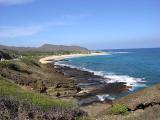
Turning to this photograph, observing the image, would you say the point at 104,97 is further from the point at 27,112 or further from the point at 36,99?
the point at 27,112

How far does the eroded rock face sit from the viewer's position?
1015 centimetres

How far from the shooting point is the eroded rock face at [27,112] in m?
10.1

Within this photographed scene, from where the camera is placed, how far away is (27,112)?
10867mm

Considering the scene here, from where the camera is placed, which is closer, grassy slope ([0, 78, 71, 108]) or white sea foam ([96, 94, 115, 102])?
grassy slope ([0, 78, 71, 108])

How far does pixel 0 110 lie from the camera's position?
33.4 ft

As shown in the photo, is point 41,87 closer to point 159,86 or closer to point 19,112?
point 159,86

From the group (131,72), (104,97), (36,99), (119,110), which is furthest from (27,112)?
(131,72)

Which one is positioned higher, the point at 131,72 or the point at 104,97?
the point at 104,97

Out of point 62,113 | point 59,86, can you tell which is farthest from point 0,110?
point 59,86

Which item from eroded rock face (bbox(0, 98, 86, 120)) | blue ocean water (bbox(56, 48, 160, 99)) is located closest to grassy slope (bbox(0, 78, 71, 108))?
eroded rock face (bbox(0, 98, 86, 120))

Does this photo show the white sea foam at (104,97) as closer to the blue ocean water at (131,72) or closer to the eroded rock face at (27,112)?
the blue ocean water at (131,72)

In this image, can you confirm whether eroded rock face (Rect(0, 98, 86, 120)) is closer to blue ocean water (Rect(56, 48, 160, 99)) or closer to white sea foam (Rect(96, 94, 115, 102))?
white sea foam (Rect(96, 94, 115, 102))

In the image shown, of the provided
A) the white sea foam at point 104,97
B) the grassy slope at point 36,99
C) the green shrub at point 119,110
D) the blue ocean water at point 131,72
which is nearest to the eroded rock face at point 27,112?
the grassy slope at point 36,99

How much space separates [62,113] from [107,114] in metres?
2.28
